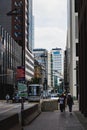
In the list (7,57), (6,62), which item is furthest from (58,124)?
(7,57)

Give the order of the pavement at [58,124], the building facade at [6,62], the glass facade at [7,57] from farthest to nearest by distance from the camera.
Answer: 1. the glass facade at [7,57]
2. the building facade at [6,62]
3. the pavement at [58,124]

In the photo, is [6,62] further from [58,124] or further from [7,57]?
[58,124]

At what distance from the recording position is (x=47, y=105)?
46938mm

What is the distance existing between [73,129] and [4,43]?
296 ft

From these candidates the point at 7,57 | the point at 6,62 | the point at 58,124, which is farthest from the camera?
the point at 7,57

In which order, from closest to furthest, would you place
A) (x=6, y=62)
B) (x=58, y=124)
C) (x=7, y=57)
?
(x=58, y=124)
(x=6, y=62)
(x=7, y=57)

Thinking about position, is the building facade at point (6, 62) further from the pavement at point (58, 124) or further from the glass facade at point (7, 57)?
the pavement at point (58, 124)

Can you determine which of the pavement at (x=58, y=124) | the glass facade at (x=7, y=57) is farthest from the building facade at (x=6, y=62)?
the pavement at (x=58, y=124)

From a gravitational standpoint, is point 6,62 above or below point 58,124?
above

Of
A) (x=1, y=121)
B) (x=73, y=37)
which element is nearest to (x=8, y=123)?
(x=1, y=121)

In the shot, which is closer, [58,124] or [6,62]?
[58,124]

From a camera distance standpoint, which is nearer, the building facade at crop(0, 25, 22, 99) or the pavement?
the pavement

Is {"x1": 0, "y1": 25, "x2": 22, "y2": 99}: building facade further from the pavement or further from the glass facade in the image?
the pavement

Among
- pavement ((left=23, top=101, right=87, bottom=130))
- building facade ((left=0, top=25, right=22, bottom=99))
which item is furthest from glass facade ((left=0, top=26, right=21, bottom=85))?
pavement ((left=23, top=101, right=87, bottom=130))
